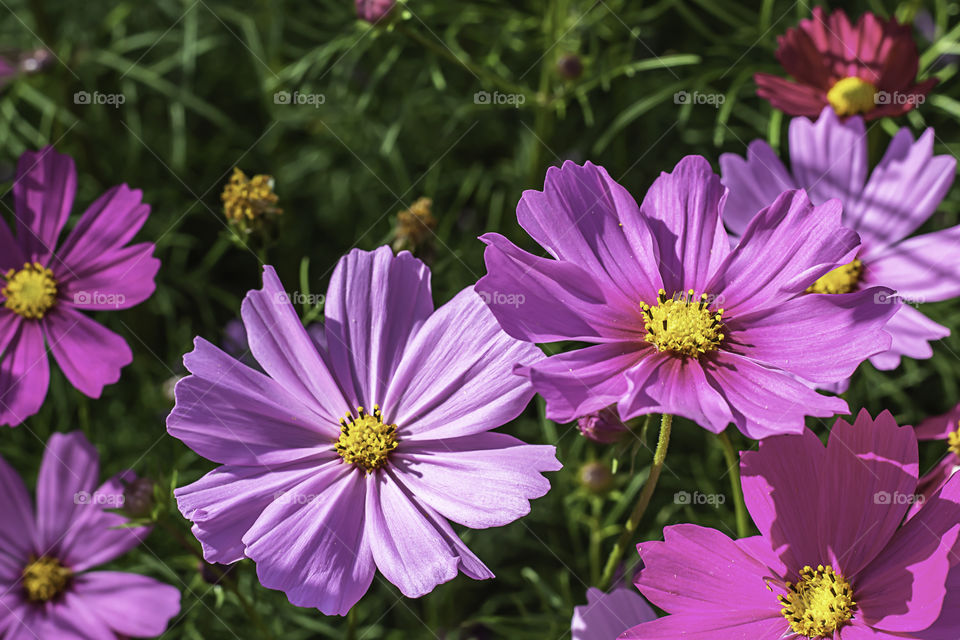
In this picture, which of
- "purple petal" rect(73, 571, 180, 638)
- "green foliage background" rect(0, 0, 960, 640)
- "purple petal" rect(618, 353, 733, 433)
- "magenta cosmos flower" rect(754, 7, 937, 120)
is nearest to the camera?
"purple petal" rect(618, 353, 733, 433)

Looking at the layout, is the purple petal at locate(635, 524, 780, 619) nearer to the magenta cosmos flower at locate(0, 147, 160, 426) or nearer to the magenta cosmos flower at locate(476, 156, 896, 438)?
the magenta cosmos flower at locate(476, 156, 896, 438)

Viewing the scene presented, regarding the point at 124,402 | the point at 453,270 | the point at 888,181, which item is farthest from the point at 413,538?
the point at 124,402

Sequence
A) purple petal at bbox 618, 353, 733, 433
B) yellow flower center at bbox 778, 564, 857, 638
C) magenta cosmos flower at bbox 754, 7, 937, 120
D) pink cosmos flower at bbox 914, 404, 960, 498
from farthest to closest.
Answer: magenta cosmos flower at bbox 754, 7, 937, 120
pink cosmos flower at bbox 914, 404, 960, 498
yellow flower center at bbox 778, 564, 857, 638
purple petal at bbox 618, 353, 733, 433

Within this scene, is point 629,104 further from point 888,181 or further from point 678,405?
point 678,405

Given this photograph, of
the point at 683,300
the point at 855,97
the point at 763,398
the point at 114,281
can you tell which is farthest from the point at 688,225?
the point at 114,281

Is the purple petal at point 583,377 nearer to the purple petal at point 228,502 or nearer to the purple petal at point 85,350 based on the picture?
the purple petal at point 228,502

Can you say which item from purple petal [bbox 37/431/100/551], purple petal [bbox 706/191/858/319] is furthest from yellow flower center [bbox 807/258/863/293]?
purple petal [bbox 37/431/100/551]
